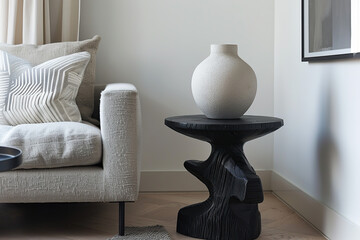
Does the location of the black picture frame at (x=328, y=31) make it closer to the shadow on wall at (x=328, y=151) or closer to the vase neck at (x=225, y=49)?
the shadow on wall at (x=328, y=151)

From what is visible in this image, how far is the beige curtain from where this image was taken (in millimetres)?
3199

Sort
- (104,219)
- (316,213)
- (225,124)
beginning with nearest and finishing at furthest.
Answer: (225,124) → (316,213) → (104,219)

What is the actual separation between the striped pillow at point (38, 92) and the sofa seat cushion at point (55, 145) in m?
0.27

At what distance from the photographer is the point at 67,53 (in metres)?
2.97

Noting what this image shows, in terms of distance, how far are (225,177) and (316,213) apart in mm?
500

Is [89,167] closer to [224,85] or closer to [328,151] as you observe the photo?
[224,85]

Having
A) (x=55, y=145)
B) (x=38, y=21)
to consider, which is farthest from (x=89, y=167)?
(x=38, y=21)

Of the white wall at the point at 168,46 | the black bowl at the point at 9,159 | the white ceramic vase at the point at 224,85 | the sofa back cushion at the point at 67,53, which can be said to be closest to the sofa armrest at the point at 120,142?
the white ceramic vase at the point at 224,85

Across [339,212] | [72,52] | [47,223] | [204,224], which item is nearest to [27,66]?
[72,52]

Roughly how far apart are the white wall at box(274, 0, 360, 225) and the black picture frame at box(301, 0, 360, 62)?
5 centimetres

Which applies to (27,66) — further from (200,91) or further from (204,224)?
(204,224)

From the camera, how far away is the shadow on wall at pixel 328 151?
2391 mm

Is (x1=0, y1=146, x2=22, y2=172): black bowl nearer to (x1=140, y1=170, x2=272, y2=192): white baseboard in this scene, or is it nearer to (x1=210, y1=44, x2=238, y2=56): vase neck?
(x1=210, y1=44, x2=238, y2=56): vase neck

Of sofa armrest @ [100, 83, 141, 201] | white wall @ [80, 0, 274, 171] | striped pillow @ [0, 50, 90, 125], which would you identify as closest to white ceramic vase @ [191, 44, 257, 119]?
sofa armrest @ [100, 83, 141, 201]
